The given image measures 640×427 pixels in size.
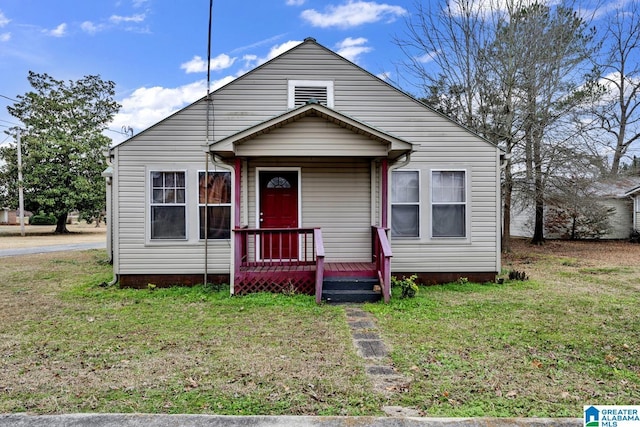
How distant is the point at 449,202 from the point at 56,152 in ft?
84.8

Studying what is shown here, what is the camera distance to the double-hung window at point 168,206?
25.6 ft

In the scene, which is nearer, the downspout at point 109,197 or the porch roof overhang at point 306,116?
the porch roof overhang at point 306,116

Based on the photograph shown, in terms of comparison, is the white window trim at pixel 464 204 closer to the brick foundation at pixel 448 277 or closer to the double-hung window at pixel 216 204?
the brick foundation at pixel 448 277

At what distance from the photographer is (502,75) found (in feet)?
43.1

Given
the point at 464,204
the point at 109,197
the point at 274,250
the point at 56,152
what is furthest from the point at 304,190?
the point at 56,152

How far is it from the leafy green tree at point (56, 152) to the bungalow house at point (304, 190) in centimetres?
2051

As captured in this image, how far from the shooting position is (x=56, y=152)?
2402 centimetres

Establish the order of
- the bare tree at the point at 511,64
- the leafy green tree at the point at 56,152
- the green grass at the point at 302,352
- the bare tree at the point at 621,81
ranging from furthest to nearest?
the leafy green tree at the point at 56,152 < the bare tree at the point at 621,81 < the bare tree at the point at 511,64 < the green grass at the point at 302,352

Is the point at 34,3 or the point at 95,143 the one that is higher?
the point at 34,3

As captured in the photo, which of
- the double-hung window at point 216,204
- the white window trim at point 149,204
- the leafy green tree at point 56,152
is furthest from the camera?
the leafy green tree at point 56,152

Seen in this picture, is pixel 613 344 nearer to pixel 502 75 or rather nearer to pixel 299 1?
pixel 502 75

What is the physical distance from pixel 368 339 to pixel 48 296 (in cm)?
636

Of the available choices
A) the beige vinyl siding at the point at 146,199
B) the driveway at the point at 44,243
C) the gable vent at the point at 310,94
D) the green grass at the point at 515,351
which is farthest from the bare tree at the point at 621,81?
the driveway at the point at 44,243

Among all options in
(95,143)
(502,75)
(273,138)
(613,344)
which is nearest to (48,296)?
(273,138)
